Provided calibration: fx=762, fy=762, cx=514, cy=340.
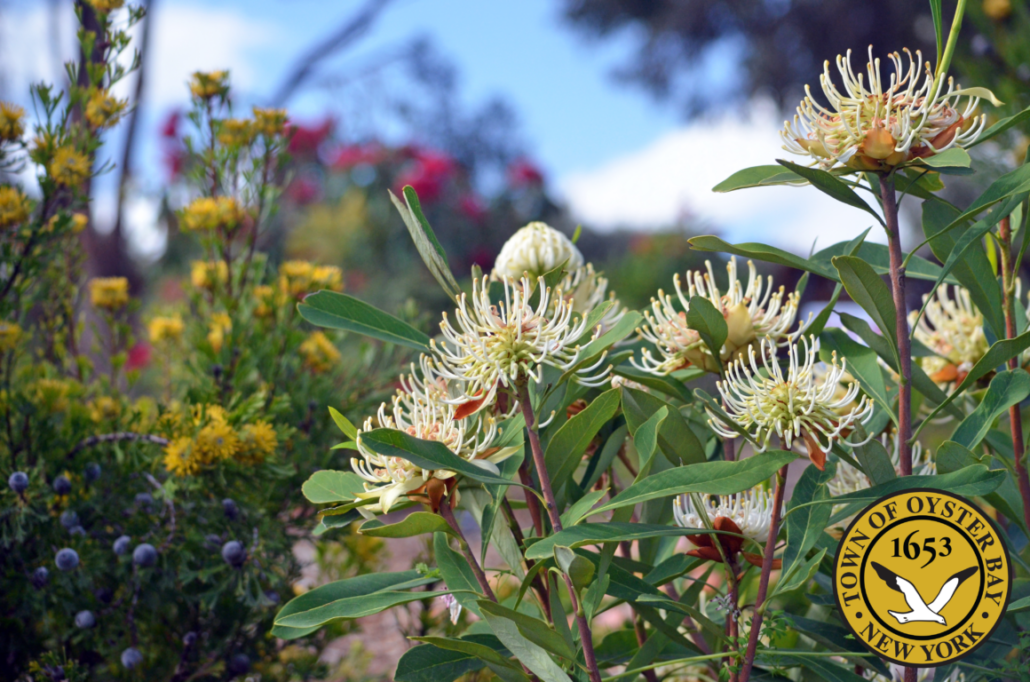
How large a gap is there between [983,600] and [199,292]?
4.83 feet

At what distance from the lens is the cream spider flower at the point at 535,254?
0.94m

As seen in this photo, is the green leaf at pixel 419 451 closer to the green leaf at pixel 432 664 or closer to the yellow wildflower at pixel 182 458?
the green leaf at pixel 432 664

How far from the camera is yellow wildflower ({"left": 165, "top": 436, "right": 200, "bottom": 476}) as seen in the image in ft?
3.62

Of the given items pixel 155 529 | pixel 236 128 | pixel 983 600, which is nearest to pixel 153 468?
pixel 155 529

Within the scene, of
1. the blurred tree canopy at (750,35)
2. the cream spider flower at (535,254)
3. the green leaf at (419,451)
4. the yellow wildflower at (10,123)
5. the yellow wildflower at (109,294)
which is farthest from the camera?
the blurred tree canopy at (750,35)

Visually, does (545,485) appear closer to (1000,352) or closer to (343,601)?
(343,601)

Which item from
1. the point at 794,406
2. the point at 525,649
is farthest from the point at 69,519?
the point at 794,406

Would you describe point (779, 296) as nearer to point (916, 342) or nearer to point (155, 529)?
point (916, 342)

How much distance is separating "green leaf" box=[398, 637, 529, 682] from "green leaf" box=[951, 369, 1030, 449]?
0.48 meters

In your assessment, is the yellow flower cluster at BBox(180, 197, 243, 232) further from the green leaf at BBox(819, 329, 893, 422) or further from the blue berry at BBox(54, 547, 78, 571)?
the green leaf at BBox(819, 329, 893, 422)

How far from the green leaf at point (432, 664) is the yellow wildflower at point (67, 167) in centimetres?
102

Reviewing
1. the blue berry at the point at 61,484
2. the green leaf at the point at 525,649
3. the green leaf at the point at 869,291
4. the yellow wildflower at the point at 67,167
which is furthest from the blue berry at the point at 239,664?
the green leaf at the point at 869,291

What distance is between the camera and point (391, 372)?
161 centimetres

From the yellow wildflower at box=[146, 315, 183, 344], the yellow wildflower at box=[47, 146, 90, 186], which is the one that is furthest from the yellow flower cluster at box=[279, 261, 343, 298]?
the yellow wildflower at box=[47, 146, 90, 186]
